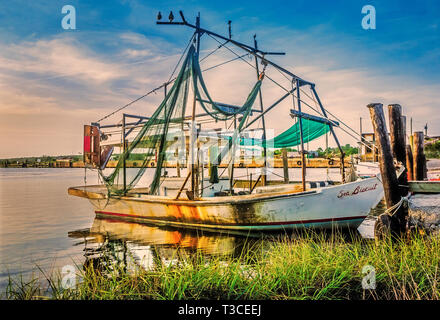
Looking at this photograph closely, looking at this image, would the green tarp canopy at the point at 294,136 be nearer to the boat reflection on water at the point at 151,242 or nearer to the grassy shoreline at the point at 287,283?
the boat reflection on water at the point at 151,242

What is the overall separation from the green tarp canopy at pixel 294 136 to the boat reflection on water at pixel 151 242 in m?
4.06

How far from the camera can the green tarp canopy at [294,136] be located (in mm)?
11898

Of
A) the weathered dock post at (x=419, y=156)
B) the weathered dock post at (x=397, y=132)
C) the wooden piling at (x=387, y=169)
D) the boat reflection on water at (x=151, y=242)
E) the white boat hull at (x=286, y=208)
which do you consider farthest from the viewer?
the weathered dock post at (x=419, y=156)

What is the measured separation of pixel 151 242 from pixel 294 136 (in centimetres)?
680

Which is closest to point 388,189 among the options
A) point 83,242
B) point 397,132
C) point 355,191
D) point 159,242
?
point 397,132

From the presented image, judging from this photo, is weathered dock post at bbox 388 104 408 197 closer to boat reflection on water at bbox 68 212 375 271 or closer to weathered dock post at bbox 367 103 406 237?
weathered dock post at bbox 367 103 406 237

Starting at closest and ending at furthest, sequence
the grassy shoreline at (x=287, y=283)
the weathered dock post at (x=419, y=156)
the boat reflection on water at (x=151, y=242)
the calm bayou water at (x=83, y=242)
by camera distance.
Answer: the grassy shoreline at (x=287, y=283)
the calm bayou water at (x=83, y=242)
the boat reflection on water at (x=151, y=242)
the weathered dock post at (x=419, y=156)

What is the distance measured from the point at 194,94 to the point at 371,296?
7.07 metres

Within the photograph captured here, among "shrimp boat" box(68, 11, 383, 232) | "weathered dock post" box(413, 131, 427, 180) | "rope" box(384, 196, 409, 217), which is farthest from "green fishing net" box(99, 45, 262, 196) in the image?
"weathered dock post" box(413, 131, 427, 180)

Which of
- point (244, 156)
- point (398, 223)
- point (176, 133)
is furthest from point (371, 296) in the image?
point (244, 156)

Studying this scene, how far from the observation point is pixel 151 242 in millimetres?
11258

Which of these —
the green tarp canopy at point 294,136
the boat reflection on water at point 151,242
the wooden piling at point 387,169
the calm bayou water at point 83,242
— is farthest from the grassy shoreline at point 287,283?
the green tarp canopy at point 294,136

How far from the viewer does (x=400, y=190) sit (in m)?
6.72
